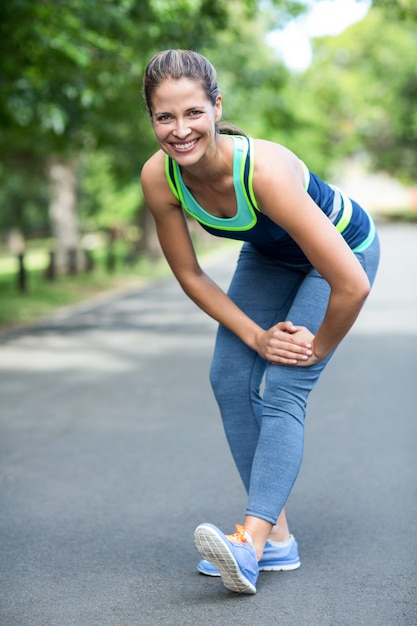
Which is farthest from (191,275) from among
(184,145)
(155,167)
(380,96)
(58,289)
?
(380,96)

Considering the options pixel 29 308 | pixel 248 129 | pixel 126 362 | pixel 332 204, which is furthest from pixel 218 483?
pixel 248 129

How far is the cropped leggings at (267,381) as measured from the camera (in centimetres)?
336

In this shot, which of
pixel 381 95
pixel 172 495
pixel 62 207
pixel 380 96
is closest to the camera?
pixel 172 495

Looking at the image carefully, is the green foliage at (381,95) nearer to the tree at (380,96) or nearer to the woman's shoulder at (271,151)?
the tree at (380,96)

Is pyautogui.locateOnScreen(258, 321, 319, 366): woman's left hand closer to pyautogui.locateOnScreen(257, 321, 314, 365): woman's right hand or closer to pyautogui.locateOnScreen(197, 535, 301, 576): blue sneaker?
pyautogui.locateOnScreen(257, 321, 314, 365): woman's right hand

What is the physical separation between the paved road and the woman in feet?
0.70

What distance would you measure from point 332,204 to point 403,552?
4.43ft

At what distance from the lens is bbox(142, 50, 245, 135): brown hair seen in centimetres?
309

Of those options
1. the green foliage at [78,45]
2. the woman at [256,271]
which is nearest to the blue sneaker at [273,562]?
the woman at [256,271]

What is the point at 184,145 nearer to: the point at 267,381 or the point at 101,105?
the point at 267,381

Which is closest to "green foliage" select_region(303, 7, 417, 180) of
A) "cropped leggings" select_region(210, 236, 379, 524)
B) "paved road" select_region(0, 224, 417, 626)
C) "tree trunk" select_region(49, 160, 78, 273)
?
"tree trunk" select_region(49, 160, 78, 273)

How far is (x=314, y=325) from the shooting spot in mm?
3451

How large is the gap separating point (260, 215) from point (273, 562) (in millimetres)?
1255

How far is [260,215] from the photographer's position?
323 centimetres
